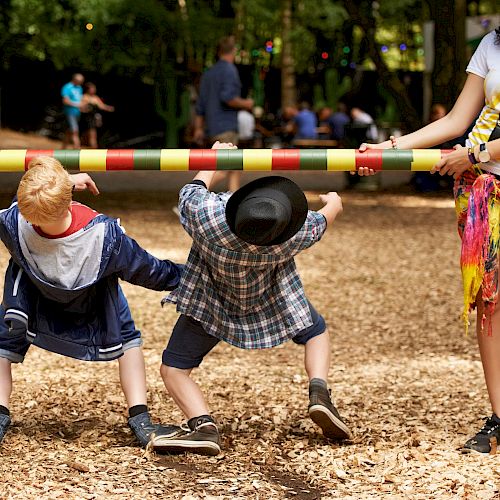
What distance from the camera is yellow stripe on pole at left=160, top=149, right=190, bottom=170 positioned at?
364 cm

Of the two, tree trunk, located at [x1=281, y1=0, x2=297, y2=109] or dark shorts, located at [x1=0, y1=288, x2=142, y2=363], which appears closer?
dark shorts, located at [x1=0, y1=288, x2=142, y2=363]

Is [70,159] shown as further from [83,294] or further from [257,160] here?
[257,160]

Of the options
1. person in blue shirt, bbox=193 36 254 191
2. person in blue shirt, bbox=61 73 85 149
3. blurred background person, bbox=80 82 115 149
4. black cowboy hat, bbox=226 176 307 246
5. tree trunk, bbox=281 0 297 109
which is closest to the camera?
black cowboy hat, bbox=226 176 307 246

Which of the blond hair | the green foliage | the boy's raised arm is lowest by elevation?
the boy's raised arm

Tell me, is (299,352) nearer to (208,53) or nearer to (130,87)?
(130,87)

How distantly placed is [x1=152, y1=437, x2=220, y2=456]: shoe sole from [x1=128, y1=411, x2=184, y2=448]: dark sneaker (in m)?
0.04

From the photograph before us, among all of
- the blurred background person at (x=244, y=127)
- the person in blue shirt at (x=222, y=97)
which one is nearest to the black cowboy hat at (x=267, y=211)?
the person in blue shirt at (x=222, y=97)

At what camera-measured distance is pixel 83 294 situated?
12.3 feet

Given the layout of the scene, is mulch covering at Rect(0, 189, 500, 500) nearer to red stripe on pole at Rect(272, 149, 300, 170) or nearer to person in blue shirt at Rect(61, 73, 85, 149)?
red stripe on pole at Rect(272, 149, 300, 170)

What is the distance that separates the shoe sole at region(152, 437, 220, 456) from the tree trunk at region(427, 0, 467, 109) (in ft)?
41.1

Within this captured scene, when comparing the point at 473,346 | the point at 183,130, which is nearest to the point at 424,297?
the point at 473,346

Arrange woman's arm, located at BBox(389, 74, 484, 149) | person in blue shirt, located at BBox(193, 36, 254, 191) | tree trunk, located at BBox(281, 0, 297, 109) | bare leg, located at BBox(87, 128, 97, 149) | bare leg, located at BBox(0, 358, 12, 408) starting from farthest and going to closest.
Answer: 1. tree trunk, located at BBox(281, 0, 297, 109)
2. bare leg, located at BBox(87, 128, 97, 149)
3. person in blue shirt, located at BBox(193, 36, 254, 191)
4. bare leg, located at BBox(0, 358, 12, 408)
5. woman's arm, located at BBox(389, 74, 484, 149)

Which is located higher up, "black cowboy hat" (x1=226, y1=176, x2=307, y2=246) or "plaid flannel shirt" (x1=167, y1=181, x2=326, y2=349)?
"black cowboy hat" (x1=226, y1=176, x2=307, y2=246)

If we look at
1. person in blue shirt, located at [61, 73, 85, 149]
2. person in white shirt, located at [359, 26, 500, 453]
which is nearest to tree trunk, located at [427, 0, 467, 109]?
person in blue shirt, located at [61, 73, 85, 149]
